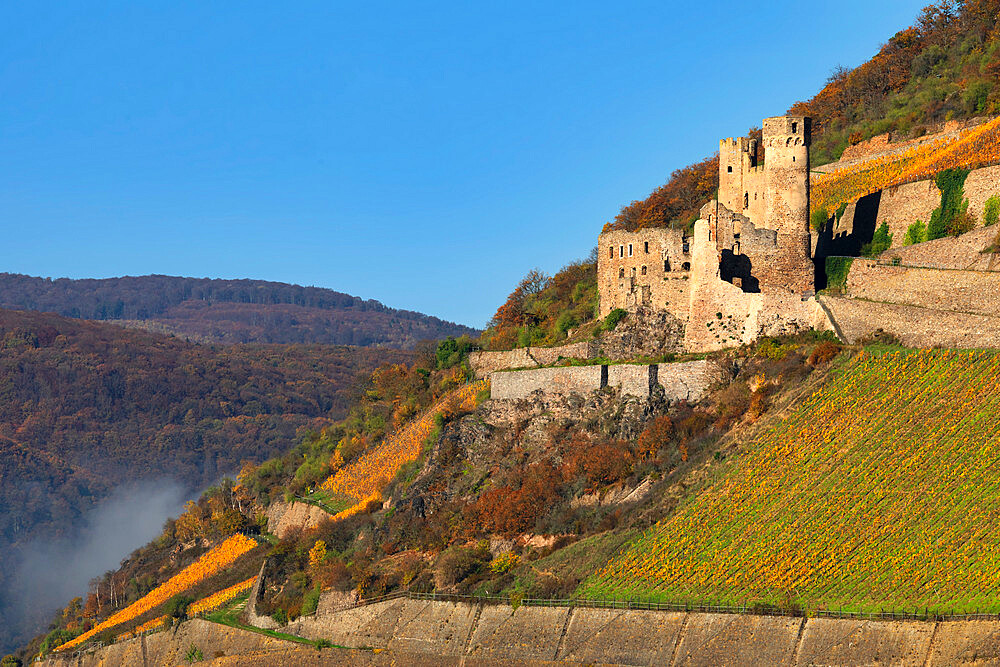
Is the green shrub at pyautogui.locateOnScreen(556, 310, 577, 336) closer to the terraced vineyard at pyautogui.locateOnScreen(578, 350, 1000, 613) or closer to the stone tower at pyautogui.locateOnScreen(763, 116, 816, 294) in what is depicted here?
the stone tower at pyautogui.locateOnScreen(763, 116, 816, 294)

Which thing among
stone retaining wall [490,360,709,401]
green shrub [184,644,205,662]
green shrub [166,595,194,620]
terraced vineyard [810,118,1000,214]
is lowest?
green shrub [184,644,205,662]

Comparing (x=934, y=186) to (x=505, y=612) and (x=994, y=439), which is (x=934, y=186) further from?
(x=505, y=612)

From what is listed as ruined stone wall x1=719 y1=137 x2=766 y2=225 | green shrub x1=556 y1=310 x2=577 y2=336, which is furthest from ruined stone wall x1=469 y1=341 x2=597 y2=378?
ruined stone wall x1=719 y1=137 x2=766 y2=225

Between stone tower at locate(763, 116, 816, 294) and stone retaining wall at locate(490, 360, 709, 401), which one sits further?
stone tower at locate(763, 116, 816, 294)

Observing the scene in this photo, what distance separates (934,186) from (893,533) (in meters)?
23.3

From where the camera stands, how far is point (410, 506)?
52312 mm

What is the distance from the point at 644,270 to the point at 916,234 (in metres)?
11.8

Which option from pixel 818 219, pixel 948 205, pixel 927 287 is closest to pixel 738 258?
pixel 927 287

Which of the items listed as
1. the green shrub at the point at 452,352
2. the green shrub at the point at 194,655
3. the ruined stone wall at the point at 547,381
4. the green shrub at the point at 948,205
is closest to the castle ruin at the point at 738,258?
the ruined stone wall at the point at 547,381

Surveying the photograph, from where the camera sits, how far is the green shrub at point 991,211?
53344mm

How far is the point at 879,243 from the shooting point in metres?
57.3

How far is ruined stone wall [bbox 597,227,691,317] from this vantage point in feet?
176

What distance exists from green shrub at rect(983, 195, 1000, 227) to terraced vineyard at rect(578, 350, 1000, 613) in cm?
1119

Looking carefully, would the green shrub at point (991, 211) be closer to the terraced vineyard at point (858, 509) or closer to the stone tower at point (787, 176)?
the stone tower at point (787, 176)
